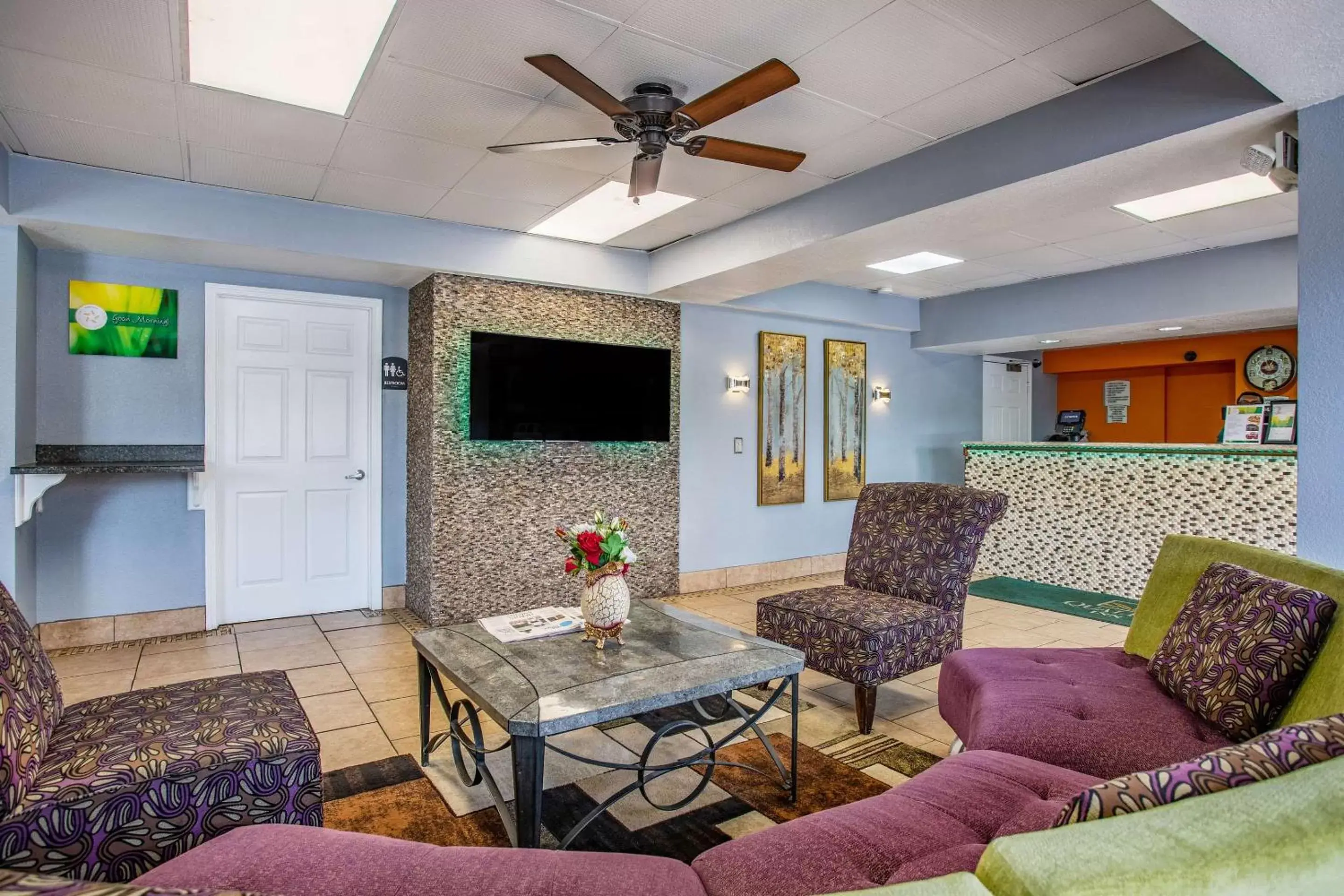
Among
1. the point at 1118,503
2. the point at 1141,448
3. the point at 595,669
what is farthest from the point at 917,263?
the point at 595,669

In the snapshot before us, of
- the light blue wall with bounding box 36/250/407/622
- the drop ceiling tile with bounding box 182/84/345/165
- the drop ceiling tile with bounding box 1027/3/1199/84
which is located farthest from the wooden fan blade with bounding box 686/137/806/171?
the light blue wall with bounding box 36/250/407/622

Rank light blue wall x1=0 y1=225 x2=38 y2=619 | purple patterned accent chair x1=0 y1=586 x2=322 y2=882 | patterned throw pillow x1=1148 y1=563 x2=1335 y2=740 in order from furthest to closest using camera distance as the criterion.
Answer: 1. light blue wall x1=0 y1=225 x2=38 y2=619
2. patterned throw pillow x1=1148 y1=563 x2=1335 y2=740
3. purple patterned accent chair x1=0 y1=586 x2=322 y2=882

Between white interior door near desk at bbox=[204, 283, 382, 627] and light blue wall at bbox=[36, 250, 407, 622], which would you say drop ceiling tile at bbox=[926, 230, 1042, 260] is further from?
light blue wall at bbox=[36, 250, 407, 622]

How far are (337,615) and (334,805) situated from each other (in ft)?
9.42

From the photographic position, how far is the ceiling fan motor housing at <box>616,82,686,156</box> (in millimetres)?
2881

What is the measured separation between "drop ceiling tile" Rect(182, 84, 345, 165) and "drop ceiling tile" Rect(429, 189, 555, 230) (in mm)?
781

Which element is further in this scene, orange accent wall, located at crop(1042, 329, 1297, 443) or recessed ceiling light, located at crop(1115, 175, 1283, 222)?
orange accent wall, located at crop(1042, 329, 1297, 443)

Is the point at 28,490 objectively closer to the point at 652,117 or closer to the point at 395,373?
the point at 395,373

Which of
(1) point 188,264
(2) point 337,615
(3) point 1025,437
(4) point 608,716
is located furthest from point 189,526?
(3) point 1025,437

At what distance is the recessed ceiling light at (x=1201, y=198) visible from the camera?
3.95 metres

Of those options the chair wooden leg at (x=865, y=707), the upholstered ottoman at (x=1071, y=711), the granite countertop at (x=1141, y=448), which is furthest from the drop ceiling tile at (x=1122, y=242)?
the chair wooden leg at (x=865, y=707)

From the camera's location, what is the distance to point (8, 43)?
256 centimetres

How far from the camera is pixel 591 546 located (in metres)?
2.64

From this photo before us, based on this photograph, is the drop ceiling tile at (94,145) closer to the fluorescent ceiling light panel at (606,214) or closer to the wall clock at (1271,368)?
the fluorescent ceiling light panel at (606,214)
